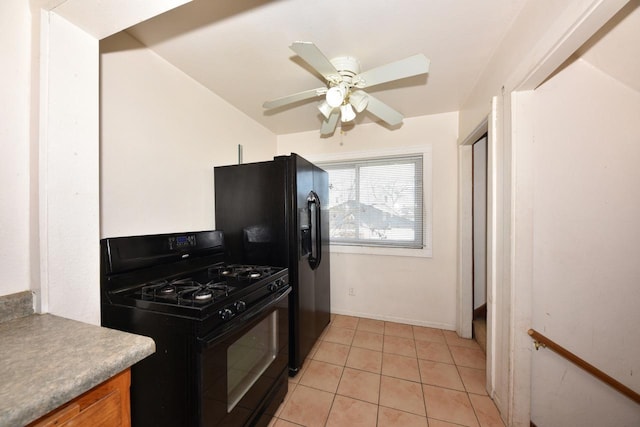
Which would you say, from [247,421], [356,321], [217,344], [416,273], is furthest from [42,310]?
[416,273]

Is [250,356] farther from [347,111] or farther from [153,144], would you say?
[347,111]

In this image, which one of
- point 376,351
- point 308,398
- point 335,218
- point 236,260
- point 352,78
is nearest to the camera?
point 352,78

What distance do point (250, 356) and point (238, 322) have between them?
0.34 meters

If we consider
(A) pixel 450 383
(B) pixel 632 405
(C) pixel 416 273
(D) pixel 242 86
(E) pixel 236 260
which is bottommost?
(A) pixel 450 383

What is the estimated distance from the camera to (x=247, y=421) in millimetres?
1281

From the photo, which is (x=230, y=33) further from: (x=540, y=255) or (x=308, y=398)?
(x=308, y=398)

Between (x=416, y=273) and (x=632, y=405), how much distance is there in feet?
5.45

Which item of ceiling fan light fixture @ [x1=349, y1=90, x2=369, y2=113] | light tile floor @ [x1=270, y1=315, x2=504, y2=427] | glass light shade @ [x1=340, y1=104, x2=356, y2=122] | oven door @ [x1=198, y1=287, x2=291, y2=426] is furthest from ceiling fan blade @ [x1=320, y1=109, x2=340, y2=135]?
light tile floor @ [x1=270, y1=315, x2=504, y2=427]

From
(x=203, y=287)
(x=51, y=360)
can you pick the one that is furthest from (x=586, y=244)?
(x=51, y=360)

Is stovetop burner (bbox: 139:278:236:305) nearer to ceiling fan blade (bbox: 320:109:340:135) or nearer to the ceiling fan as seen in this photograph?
the ceiling fan

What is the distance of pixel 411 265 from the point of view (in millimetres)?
2803

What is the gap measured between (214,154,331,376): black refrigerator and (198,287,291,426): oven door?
0.29 meters

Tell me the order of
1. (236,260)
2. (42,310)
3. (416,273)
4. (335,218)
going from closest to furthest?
(42,310) < (236,260) < (416,273) < (335,218)

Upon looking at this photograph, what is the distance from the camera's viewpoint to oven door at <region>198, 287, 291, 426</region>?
102 centimetres
